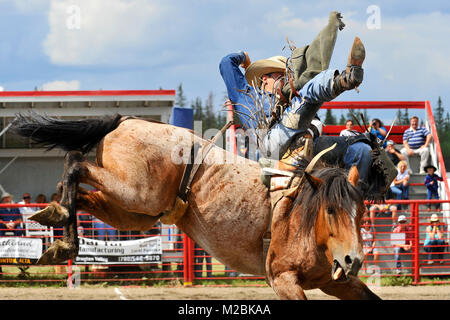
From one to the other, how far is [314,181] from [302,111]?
61cm

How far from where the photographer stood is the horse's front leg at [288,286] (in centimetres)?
427

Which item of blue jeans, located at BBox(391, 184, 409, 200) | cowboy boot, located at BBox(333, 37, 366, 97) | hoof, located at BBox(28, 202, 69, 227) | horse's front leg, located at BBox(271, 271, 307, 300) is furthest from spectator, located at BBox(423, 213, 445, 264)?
hoof, located at BBox(28, 202, 69, 227)

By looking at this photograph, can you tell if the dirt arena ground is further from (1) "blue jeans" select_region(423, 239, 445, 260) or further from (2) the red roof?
(2) the red roof

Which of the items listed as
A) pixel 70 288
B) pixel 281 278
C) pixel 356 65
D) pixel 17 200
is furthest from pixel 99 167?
pixel 17 200

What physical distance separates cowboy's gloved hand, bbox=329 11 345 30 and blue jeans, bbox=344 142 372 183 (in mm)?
970

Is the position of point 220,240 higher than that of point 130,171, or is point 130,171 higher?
point 130,171

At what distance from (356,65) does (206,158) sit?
1.44 m

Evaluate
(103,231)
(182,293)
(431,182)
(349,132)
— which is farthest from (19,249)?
(431,182)

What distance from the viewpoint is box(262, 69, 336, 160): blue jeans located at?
4.31 meters

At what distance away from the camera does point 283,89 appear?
490cm
